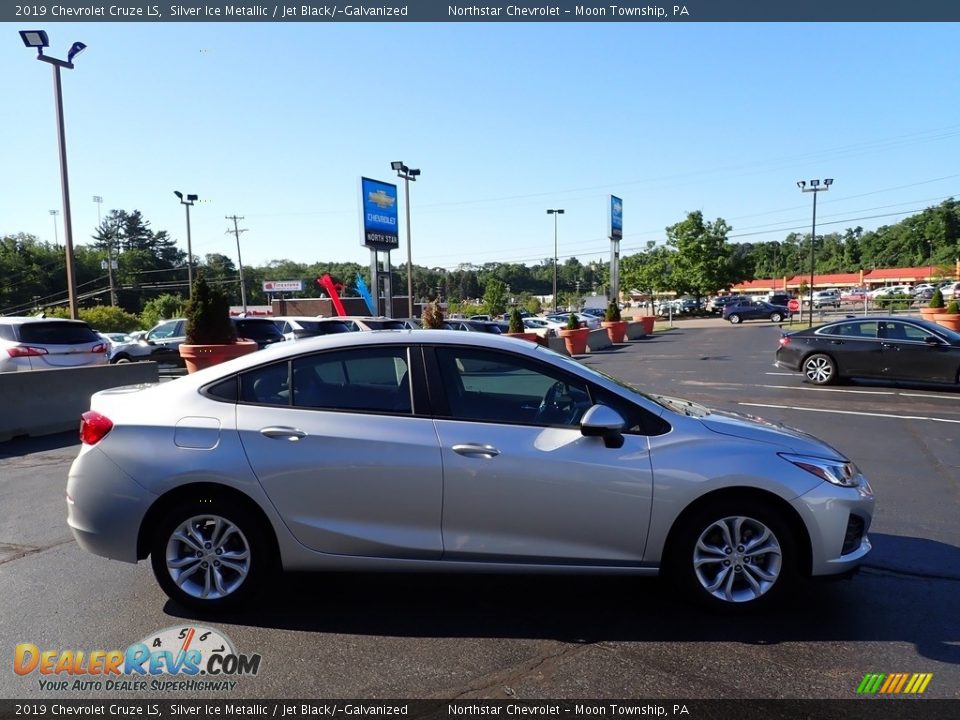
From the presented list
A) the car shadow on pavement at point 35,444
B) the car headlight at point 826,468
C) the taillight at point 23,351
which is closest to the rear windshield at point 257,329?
the taillight at point 23,351

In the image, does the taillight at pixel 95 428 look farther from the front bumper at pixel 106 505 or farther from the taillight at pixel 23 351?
the taillight at pixel 23 351

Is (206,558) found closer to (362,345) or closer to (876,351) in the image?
(362,345)

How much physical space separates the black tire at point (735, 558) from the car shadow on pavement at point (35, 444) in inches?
320

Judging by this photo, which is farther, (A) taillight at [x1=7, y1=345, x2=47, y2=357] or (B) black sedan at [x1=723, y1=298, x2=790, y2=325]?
(B) black sedan at [x1=723, y1=298, x2=790, y2=325]

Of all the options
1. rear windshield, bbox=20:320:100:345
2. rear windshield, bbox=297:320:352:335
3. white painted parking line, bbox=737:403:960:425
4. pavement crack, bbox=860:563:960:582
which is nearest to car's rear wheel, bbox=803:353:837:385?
white painted parking line, bbox=737:403:960:425

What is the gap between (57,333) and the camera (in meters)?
12.5

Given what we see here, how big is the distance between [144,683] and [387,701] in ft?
4.00

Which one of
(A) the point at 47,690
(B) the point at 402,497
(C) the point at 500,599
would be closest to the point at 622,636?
(C) the point at 500,599

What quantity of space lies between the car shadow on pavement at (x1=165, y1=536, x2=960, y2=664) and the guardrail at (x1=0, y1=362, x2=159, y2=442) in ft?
22.3

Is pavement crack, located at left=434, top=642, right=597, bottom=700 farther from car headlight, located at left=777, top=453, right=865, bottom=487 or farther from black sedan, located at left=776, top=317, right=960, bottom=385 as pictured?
black sedan, located at left=776, top=317, right=960, bottom=385

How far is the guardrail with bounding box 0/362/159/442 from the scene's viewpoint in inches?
357

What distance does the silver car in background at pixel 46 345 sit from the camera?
1180cm

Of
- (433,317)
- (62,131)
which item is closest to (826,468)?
(433,317)

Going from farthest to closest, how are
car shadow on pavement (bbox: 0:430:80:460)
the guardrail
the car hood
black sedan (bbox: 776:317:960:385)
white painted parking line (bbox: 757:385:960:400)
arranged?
black sedan (bbox: 776:317:960:385) → white painted parking line (bbox: 757:385:960:400) → the guardrail → car shadow on pavement (bbox: 0:430:80:460) → the car hood
